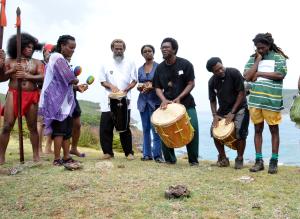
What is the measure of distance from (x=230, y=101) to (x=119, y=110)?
6.67ft

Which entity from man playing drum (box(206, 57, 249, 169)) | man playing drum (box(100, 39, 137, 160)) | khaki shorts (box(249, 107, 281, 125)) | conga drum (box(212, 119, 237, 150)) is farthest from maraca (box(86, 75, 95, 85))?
khaki shorts (box(249, 107, 281, 125))

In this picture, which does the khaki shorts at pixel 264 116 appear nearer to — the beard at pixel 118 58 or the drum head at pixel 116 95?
the drum head at pixel 116 95

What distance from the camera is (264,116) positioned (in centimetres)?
714

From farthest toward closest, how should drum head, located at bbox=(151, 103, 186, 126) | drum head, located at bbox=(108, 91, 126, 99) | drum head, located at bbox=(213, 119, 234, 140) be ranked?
1. drum head, located at bbox=(108, 91, 126, 99)
2. drum head, located at bbox=(213, 119, 234, 140)
3. drum head, located at bbox=(151, 103, 186, 126)

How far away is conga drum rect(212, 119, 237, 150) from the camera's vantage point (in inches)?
291

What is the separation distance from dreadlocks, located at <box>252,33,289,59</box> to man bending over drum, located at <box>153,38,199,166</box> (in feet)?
4.41

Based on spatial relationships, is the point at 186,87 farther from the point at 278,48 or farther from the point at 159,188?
the point at 159,188

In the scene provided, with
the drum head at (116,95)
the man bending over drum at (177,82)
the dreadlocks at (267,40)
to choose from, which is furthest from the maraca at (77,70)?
the dreadlocks at (267,40)

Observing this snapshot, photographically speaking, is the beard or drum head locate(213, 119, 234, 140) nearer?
drum head locate(213, 119, 234, 140)

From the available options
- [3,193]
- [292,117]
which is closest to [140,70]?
[292,117]

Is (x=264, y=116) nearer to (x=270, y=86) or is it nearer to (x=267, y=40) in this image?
(x=270, y=86)

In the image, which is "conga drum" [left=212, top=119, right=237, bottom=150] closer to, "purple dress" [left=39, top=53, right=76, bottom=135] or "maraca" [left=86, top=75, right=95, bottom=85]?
"maraca" [left=86, top=75, right=95, bottom=85]

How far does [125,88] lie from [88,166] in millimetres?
2009

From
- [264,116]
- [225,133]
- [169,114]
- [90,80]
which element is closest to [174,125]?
[169,114]
